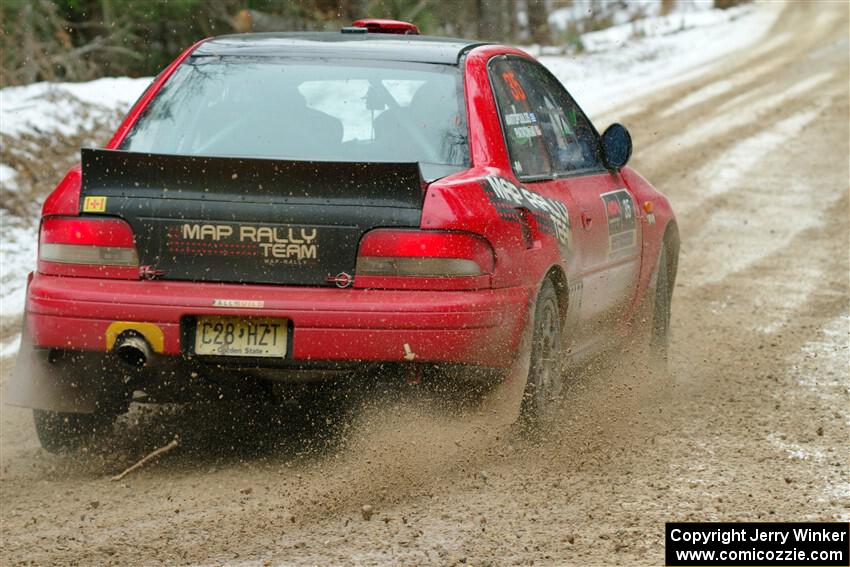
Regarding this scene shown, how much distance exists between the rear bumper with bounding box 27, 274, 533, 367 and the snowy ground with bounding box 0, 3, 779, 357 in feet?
10.2

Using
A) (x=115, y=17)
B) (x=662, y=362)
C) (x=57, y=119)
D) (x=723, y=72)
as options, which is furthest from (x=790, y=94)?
(x=662, y=362)

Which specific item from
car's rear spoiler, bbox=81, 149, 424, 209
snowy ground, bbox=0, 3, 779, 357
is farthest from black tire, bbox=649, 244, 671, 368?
snowy ground, bbox=0, 3, 779, 357

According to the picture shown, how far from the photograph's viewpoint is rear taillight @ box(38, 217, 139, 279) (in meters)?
5.17

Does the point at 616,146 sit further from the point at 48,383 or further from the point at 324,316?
the point at 48,383

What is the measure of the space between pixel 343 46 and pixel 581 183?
48.6 inches

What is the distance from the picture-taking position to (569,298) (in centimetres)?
591

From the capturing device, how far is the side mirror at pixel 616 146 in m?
6.77

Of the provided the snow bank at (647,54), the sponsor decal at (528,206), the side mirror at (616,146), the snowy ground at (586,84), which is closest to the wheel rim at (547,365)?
the sponsor decal at (528,206)

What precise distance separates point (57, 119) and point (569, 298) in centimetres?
890

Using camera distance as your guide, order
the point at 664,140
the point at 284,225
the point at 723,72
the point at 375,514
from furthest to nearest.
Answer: the point at 723,72 → the point at 664,140 → the point at 284,225 → the point at 375,514

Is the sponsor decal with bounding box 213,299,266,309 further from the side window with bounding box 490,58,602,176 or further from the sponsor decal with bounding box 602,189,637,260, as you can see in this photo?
the sponsor decal with bounding box 602,189,637,260

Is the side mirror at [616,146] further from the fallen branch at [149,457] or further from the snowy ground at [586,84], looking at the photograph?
the snowy ground at [586,84]

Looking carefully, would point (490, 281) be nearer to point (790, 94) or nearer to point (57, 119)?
point (57, 119)

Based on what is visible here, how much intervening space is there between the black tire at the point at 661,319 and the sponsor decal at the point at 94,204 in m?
3.24
